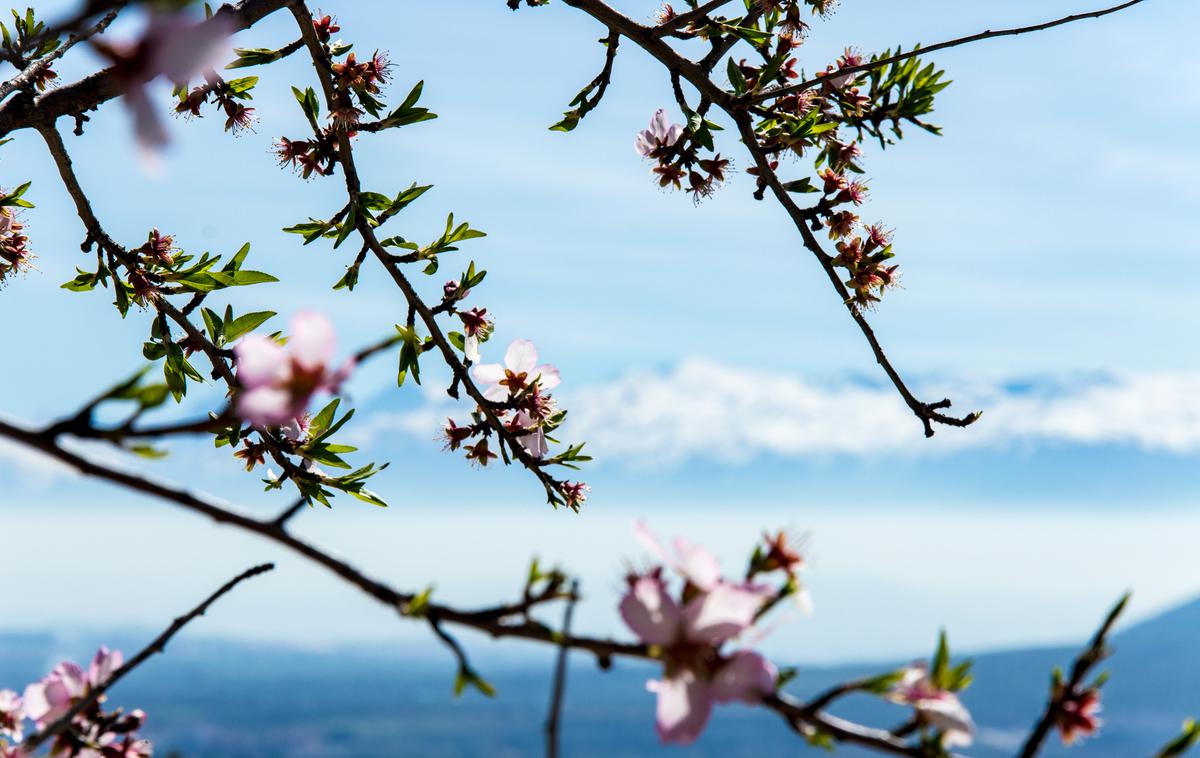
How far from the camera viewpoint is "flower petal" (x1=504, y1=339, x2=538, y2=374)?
437cm

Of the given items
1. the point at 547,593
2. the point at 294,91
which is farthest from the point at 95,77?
the point at 547,593

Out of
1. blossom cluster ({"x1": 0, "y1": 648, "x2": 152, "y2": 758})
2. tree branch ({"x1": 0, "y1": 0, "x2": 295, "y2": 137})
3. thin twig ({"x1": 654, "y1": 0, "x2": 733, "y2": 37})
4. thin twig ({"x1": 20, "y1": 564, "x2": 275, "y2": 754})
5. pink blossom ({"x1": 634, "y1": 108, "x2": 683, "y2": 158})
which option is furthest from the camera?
pink blossom ({"x1": 634, "y1": 108, "x2": 683, "y2": 158})

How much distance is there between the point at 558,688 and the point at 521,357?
305cm

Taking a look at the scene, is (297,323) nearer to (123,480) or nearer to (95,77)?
(123,480)

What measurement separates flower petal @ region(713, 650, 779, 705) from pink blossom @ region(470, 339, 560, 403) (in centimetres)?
282

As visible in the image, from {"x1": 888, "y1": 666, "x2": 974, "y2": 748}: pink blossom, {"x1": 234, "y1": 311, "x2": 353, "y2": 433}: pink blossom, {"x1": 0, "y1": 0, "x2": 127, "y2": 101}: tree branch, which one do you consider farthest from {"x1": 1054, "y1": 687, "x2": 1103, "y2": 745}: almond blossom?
{"x1": 0, "y1": 0, "x2": 127, "y2": 101}: tree branch

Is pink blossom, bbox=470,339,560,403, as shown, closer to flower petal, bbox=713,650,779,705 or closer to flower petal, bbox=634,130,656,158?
flower petal, bbox=634,130,656,158

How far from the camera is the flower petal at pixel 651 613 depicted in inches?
62.8

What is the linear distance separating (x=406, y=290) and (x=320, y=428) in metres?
0.74

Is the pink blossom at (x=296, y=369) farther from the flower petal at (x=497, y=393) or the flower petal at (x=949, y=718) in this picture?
the flower petal at (x=497, y=393)

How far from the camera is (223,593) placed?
202 centimetres

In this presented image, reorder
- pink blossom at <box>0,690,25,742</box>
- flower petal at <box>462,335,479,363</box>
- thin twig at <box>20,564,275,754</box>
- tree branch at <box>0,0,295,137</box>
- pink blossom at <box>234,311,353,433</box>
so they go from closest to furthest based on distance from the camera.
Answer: pink blossom at <box>234,311,353,433</box> → thin twig at <box>20,564,275,754</box> → pink blossom at <box>0,690,25,742</box> → tree branch at <box>0,0,295,137</box> → flower petal at <box>462,335,479,363</box>

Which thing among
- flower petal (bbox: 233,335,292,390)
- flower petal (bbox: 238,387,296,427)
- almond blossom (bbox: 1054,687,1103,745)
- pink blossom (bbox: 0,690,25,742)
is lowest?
pink blossom (bbox: 0,690,25,742)

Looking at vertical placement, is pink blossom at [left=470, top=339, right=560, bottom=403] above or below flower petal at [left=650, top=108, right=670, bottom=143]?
below
